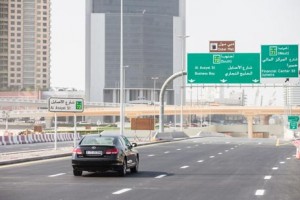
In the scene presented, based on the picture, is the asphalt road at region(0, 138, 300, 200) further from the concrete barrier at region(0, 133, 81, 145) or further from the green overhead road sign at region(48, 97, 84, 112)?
the concrete barrier at region(0, 133, 81, 145)

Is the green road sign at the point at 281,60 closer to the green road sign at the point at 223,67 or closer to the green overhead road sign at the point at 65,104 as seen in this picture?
the green road sign at the point at 223,67

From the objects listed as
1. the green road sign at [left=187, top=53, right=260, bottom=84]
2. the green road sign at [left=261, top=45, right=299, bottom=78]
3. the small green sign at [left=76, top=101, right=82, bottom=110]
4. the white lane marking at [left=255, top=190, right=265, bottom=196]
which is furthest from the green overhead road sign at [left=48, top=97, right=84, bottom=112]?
the white lane marking at [left=255, top=190, right=265, bottom=196]

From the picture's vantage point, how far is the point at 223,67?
57.0 metres

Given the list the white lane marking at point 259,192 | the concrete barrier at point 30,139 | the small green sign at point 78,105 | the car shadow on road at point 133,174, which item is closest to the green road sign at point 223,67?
the concrete barrier at point 30,139

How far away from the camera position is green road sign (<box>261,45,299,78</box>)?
55.8 m

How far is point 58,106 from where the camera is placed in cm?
3875

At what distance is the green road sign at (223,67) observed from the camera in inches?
2237

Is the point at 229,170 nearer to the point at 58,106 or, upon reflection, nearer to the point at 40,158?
the point at 40,158

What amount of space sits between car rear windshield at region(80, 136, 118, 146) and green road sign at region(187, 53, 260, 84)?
35.4 metres

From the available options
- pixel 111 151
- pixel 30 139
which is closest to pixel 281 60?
pixel 30 139

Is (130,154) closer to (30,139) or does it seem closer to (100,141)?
(100,141)

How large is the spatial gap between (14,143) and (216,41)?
58.8ft

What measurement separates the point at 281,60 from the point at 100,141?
120 feet

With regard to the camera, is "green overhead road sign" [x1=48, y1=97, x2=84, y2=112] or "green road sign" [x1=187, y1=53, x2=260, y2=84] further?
"green road sign" [x1=187, y1=53, x2=260, y2=84]
